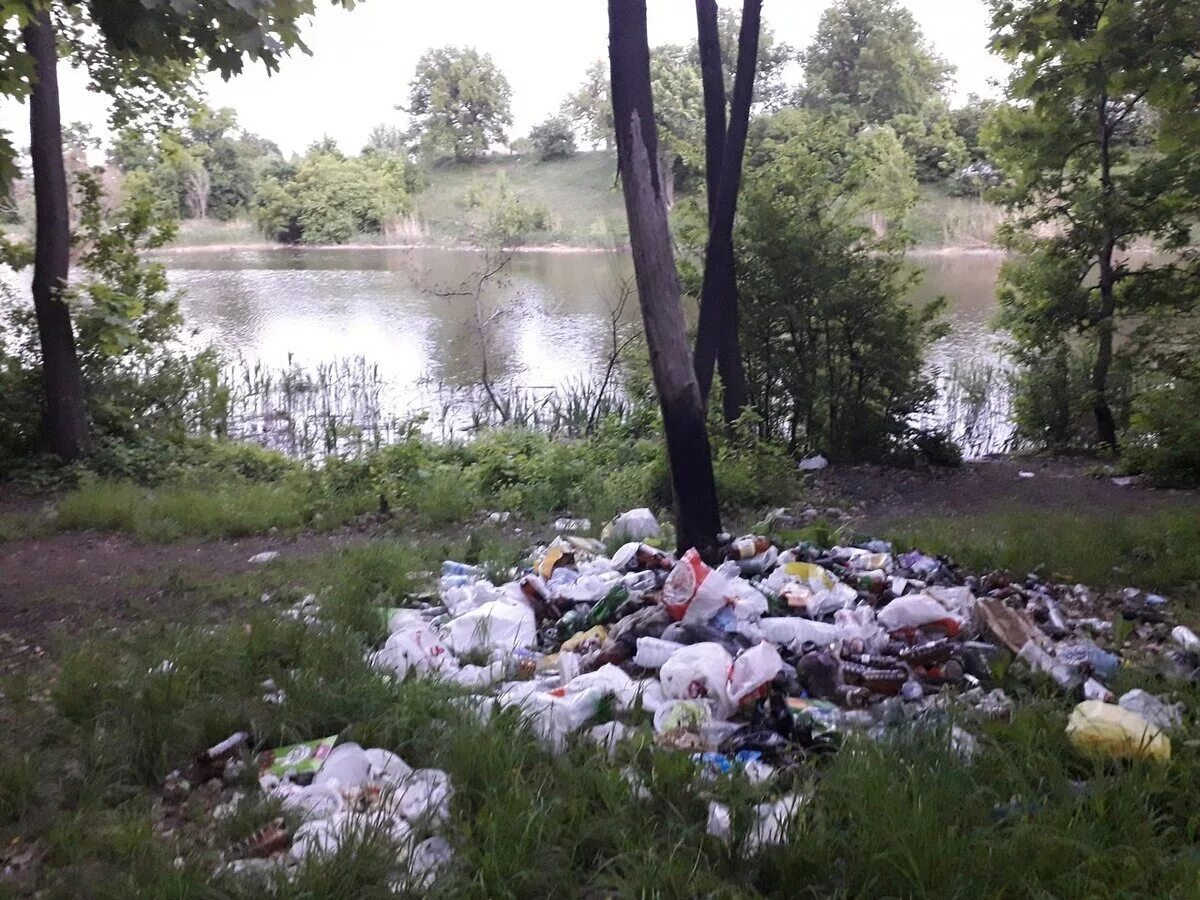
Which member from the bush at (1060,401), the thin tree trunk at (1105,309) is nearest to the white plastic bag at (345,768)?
the thin tree trunk at (1105,309)

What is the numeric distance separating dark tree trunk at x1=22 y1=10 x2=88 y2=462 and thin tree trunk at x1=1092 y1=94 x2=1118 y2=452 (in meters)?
10.7

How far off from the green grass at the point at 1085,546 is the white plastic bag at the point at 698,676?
7.53ft

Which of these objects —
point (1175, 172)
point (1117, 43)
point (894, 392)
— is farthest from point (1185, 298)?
point (1117, 43)

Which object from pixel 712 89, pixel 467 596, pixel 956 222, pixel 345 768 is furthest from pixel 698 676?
pixel 956 222

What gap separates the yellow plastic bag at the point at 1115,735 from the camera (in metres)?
3.20

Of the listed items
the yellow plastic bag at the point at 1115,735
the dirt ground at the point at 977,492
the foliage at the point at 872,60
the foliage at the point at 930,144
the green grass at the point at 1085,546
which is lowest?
the dirt ground at the point at 977,492

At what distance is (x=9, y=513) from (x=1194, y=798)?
8561mm

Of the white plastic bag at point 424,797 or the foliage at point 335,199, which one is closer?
the white plastic bag at point 424,797

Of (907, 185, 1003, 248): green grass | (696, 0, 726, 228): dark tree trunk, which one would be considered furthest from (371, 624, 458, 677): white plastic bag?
(907, 185, 1003, 248): green grass

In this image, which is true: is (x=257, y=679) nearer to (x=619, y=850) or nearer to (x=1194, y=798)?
(x=619, y=850)

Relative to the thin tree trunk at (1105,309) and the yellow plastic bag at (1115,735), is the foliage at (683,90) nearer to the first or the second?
the thin tree trunk at (1105,309)

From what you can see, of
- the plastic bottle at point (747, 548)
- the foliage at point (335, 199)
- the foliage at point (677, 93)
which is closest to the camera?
the plastic bottle at point (747, 548)

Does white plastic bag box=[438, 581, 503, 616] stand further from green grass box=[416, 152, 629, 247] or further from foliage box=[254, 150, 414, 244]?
foliage box=[254, 150, 414, 244]

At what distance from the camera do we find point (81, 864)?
276 centimetres
